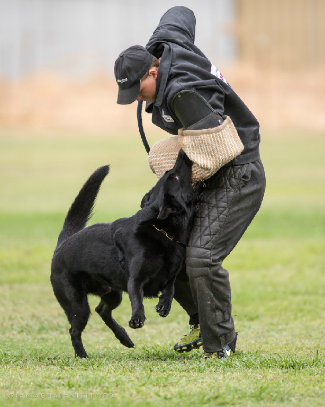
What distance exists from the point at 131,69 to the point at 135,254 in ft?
3.85

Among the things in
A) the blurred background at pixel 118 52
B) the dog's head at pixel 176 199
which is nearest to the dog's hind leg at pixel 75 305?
the dog's head at pixel 176 199

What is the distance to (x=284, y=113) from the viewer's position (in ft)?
139

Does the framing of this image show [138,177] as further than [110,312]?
Yes

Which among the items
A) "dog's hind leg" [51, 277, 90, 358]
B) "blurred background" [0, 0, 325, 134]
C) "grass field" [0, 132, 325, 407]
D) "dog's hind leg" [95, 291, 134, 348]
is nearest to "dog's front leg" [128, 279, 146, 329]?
"grass field" [0, 132, 325, 407]

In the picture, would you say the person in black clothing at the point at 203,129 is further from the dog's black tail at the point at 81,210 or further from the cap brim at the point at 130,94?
the dog's black tail at the point at 81,210

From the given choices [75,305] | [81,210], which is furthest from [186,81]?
[75,305]

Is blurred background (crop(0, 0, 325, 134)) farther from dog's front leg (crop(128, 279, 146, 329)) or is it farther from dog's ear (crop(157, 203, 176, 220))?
dog's front leg (crop(128, 279, 146, 329))

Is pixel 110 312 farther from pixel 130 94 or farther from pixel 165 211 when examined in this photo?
pixel 130 94

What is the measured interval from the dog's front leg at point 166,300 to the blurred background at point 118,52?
33880 millimetres

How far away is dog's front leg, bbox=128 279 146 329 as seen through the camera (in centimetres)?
382

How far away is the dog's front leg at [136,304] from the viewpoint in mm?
3822

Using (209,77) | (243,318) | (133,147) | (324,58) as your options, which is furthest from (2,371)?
(324,58)

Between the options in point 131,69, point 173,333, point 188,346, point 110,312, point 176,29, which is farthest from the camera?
point 173,333

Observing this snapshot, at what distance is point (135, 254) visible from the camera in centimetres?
397
